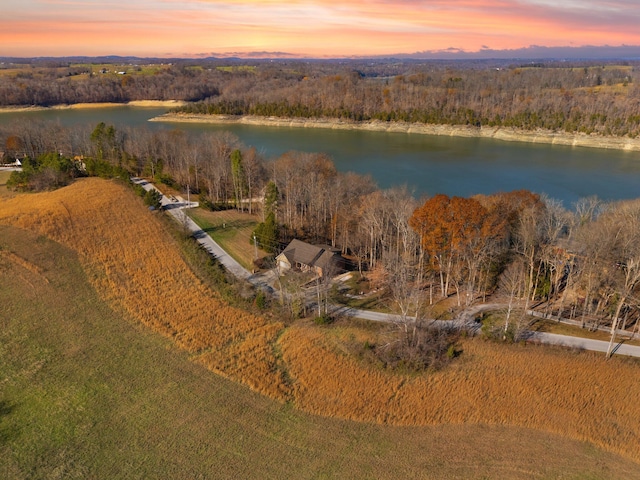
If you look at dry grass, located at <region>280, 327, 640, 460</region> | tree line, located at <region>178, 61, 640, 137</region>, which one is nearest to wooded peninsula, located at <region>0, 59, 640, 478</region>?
dry grass, located at <region>280, 327, 640, 460</region>

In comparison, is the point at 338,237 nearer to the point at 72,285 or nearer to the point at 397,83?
the point at 72,285

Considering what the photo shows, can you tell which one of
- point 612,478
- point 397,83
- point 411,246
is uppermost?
point 397,83

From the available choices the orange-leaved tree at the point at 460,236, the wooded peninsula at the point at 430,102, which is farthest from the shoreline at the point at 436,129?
the orange-leaved tree at the point at 460,236

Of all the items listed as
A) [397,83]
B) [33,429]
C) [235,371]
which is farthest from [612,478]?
[397,83]

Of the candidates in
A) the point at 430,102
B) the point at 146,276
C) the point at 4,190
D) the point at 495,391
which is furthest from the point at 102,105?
the point at 495,391

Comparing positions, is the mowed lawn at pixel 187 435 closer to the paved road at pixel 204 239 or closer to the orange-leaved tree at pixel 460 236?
the paved road at pixel 204 239

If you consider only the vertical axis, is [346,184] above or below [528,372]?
above

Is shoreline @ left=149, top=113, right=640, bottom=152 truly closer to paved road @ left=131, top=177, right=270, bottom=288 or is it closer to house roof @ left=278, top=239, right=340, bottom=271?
paved road @ left=131, top=177, right=270, bottom=288
